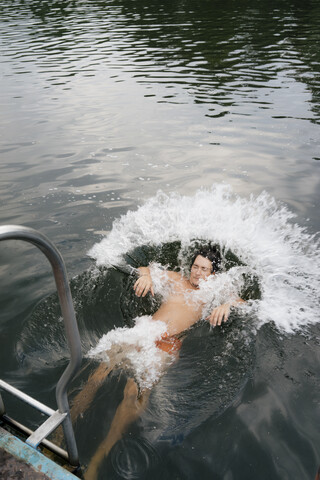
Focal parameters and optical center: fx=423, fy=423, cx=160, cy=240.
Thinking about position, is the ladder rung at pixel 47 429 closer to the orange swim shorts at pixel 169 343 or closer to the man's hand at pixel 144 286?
the orange swim shorts at pixel 169 343

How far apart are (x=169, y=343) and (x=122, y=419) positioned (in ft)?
4.06

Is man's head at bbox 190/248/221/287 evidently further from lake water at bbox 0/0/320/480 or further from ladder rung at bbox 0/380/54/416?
ladder rung at bbox 0/380/54/416

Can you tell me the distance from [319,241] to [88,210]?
13.4 ft

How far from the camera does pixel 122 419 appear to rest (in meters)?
3.88

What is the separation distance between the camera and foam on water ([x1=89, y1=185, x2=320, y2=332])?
546 centimetres

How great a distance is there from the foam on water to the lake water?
3cm

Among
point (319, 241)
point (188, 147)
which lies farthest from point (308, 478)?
point (188, 147)

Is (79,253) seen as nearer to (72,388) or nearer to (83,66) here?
(72,388)

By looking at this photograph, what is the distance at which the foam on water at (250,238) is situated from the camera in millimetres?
5457

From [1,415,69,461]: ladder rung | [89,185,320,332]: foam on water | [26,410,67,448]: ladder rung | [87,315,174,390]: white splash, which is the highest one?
[26,410,67,448]: ladder rung

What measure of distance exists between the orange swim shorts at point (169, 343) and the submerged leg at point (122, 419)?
2.19 ft

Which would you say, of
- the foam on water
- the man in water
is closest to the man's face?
the man in water

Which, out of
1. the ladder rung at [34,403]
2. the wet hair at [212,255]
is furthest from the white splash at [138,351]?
the ladder rung at [34,403]

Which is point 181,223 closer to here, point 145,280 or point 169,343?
point 145,280
